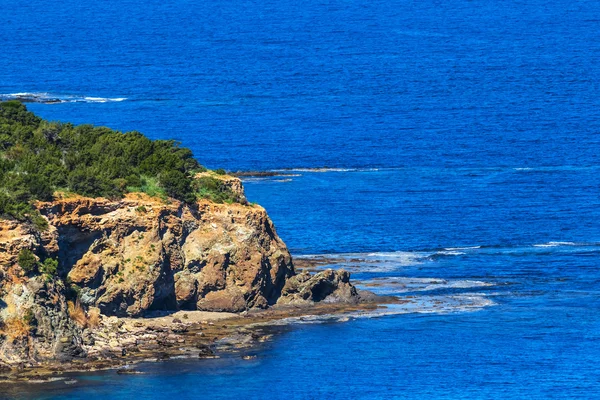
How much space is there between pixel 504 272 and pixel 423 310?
15.6m

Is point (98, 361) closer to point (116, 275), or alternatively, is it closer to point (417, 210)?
point (116, 275)

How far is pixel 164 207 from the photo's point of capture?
4200 inches

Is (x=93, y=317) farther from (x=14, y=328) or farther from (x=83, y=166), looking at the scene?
(x=83, y=166)

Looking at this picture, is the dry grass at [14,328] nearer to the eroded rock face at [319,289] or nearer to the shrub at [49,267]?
the shrub at [49,267]

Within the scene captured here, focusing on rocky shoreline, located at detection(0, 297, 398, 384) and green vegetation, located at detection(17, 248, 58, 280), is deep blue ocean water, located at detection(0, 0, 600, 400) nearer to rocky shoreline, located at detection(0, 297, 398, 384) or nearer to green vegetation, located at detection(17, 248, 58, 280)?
rocky shoreline, located at detection(0, 297, 398, 384)

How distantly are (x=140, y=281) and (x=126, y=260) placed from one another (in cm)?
161

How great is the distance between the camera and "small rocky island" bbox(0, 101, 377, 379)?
310 ft

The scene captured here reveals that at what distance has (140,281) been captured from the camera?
343 ft

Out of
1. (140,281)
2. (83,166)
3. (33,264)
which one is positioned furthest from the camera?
(83,166)

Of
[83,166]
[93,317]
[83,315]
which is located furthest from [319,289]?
[83,315]

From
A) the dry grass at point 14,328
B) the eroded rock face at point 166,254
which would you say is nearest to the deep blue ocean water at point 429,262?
the dry grass at point 14,328

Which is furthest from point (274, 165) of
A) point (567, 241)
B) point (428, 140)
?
point (567, 241)

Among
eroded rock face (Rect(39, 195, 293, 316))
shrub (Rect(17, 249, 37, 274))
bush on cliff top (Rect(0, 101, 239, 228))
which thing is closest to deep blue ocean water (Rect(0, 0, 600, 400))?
eroded rock face (Rect(39, 195, 293, 316))

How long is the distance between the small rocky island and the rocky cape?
0.08m
